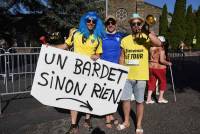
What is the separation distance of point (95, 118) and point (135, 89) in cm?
157

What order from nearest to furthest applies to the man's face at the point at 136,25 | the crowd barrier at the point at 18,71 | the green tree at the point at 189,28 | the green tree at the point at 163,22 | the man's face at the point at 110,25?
the man's face at the point at 136,25 < the man's face at the point at 110,25 < the crowd barrier at the point at 18,71 < the green tree at the point at 189,28 < the green tree at the point at 163,22

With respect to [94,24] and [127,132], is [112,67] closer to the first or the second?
[94,24]

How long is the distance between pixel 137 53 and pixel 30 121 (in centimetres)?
282

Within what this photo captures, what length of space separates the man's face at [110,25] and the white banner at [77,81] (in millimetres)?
670

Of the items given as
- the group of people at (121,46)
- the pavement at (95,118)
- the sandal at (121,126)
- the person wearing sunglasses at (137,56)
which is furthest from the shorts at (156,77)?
the person wearing sunglasses at (137,56)

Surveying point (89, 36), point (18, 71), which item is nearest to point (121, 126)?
point (89, 36)

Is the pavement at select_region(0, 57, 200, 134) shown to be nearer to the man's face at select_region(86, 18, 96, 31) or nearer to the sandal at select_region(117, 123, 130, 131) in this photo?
the sandal at select_region(117, 123, 130, 131)

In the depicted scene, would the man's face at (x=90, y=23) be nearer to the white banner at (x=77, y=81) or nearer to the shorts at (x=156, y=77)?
the white banner at (x=77, y=81)

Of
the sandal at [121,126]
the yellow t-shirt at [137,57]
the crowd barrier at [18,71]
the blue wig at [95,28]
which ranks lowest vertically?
the sandal at [121,126]

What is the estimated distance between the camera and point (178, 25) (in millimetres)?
58781

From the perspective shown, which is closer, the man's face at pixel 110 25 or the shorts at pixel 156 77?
the man's face at pixel 110 25

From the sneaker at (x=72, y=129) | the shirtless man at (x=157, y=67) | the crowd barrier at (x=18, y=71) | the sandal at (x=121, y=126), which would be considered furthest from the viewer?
the crowd barrier at (x=18, y=71)

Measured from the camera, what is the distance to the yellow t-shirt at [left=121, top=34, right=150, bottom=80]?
671 cm

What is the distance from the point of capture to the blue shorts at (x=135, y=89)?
6.81m
